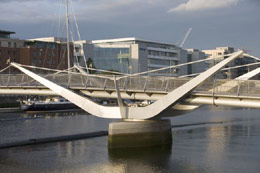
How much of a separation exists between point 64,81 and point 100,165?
10626mm

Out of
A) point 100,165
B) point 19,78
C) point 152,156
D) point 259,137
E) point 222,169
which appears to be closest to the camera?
point 222,169

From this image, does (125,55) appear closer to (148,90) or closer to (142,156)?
(148,90)

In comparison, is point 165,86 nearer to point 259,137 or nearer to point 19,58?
point 259,137

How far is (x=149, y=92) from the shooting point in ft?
112

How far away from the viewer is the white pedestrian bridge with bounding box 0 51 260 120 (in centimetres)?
2970

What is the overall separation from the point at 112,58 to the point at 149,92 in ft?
299

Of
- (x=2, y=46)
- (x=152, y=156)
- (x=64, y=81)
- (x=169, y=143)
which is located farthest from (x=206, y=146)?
(x=2, y=46)

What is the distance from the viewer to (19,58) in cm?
10500

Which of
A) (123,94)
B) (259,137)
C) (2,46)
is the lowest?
(259,137)

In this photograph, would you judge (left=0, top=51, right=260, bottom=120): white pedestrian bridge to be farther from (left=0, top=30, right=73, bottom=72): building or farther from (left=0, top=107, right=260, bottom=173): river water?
(left=0, top=30, right=73, bottom=72): building

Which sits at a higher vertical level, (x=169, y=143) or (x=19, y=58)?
(x=19, y=58)

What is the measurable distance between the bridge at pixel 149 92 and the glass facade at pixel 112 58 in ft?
274

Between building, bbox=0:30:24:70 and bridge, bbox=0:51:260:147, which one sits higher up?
building, bbox=0:30:24:70

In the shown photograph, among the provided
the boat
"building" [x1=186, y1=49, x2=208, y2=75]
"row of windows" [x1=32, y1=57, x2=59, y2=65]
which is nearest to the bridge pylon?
the boat
